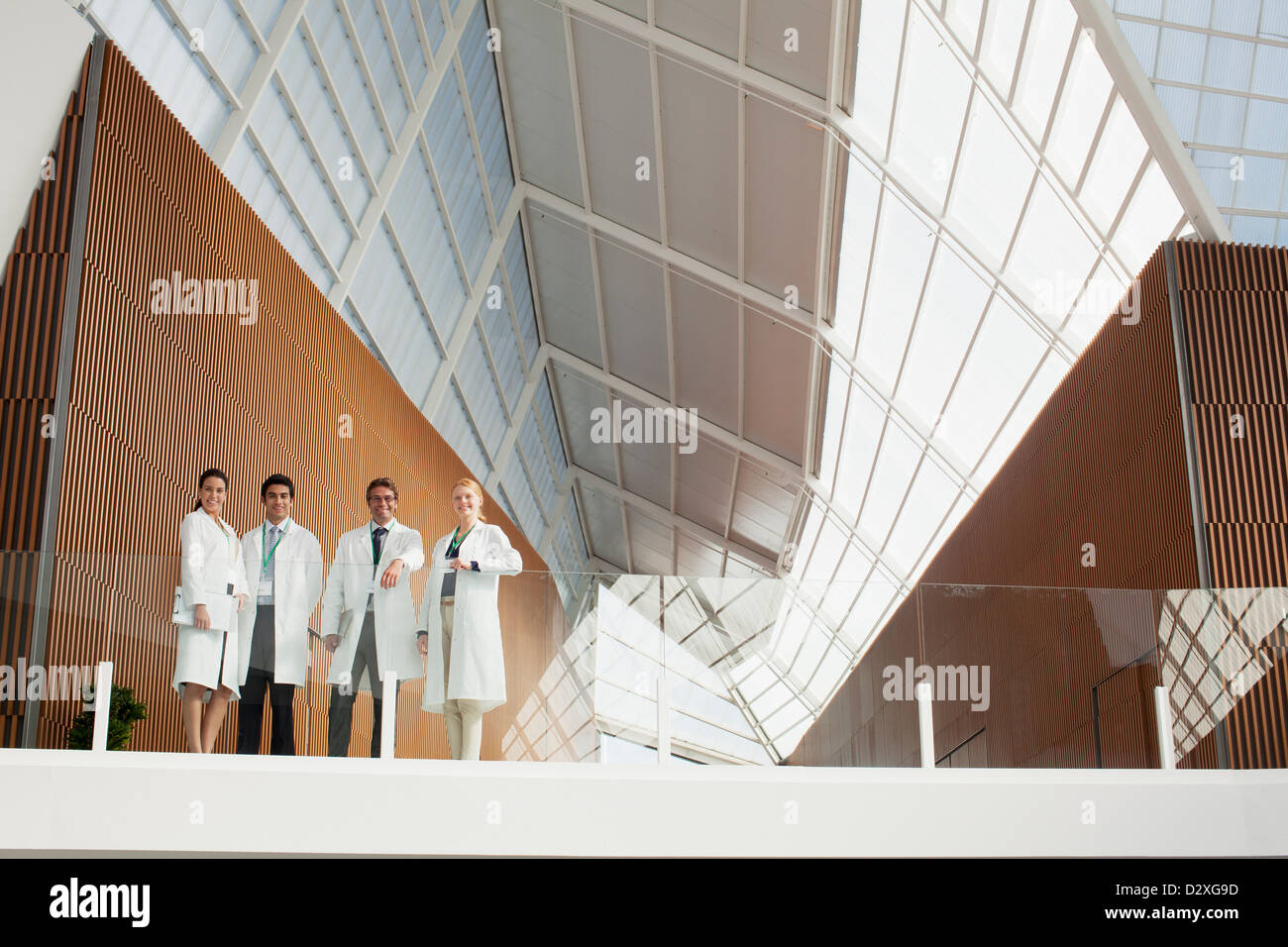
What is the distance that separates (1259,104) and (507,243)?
67.3 feet

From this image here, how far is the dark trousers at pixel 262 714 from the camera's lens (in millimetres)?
11695

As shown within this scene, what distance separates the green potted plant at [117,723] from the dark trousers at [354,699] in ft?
5.25

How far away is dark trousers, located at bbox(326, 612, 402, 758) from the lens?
11.9 meters

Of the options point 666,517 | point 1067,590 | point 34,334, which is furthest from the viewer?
point 666,517

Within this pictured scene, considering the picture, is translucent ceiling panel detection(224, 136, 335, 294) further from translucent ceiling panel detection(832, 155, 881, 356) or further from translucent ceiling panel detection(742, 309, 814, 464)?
translucent ceiling panel detection(742, 309, 814, 464)

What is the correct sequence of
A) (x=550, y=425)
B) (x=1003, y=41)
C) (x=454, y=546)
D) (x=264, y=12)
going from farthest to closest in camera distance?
(x=550, y=425) < (x=264, y=12) < (x=1003, y=41) < (x=454, y=546)

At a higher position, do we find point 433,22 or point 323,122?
point 433,22

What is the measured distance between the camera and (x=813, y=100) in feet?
82.6

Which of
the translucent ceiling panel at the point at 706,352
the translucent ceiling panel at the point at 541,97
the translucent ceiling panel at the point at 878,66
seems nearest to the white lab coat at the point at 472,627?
the translucent ceiling panel at the point at 878,66

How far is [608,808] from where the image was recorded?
12055 millimetres

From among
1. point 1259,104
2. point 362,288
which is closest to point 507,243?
point 362,288

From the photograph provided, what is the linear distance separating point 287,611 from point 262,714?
0.95 meters

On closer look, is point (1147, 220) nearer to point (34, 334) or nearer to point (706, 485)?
point (34, 334)

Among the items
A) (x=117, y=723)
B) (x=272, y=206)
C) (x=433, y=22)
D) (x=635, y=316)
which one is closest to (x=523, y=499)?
(x=635, y=316)
